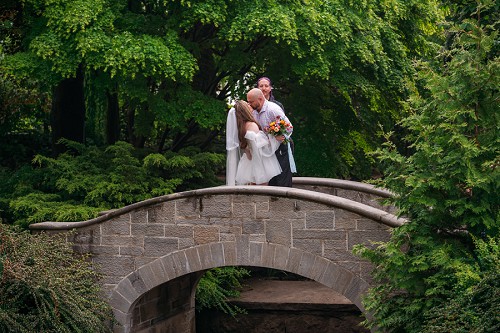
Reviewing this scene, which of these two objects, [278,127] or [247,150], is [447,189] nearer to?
[278,127]

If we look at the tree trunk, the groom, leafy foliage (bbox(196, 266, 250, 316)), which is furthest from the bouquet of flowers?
the tree trunk

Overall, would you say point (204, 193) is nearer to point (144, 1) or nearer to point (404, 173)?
point (404, 173)

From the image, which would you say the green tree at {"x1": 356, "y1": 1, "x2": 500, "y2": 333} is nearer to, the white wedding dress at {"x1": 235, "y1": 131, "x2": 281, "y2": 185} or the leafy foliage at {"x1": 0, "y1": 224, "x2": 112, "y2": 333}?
the white wedding dress at {"x1": 235, "y1": 131, "x2": 281, "y2": 185}

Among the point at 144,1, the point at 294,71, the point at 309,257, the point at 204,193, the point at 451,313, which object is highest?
the point at 144,1

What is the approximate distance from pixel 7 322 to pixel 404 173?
4.61 meters

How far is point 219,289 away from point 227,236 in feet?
14.5

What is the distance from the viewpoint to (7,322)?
11562 mm

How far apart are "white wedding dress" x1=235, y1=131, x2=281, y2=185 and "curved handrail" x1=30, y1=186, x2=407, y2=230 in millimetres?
748

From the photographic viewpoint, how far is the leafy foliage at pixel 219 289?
16516mm

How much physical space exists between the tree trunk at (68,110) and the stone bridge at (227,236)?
4576mm

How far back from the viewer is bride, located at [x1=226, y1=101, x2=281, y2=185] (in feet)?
42.9

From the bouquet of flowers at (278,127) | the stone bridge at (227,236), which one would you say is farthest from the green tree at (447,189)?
the bouquet of flowers at (278,127)

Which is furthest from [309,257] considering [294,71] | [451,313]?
[294,71]

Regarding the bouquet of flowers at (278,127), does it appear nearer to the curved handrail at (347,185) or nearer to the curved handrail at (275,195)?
the curved handrail at (275,195)
